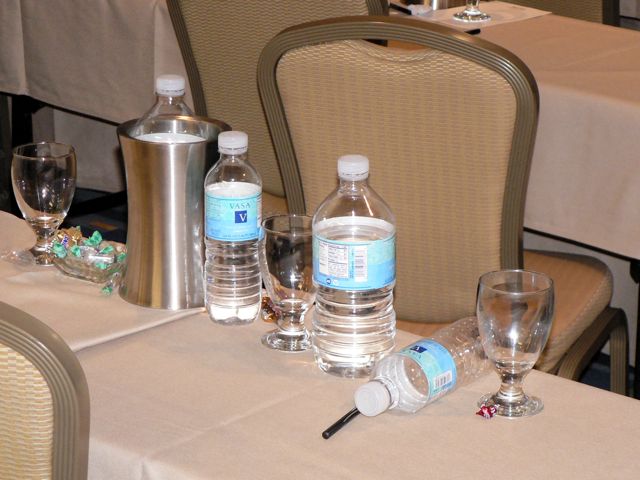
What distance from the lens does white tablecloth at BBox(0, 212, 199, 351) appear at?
4.71 ft

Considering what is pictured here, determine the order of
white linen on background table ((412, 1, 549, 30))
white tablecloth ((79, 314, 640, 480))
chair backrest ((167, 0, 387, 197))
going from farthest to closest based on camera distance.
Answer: white linen on background table ((412, 1, 549, 30))
chair backrest ((167, 0, 387, 197))
white tablecloth ((79, 314, 640, 480))

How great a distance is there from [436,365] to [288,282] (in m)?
0.26

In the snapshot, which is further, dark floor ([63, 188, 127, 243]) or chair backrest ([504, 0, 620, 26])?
dark floor ([63, 188, 127, 243])

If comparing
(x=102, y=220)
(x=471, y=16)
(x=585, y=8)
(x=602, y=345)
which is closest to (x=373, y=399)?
(x=602, y=345)

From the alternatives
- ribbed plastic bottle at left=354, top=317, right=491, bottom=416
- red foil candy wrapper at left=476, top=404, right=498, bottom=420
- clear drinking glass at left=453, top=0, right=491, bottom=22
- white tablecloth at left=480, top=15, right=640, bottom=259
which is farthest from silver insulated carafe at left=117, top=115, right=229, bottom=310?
clear drinking glass at left=453, top=0, right=491, bottom=22

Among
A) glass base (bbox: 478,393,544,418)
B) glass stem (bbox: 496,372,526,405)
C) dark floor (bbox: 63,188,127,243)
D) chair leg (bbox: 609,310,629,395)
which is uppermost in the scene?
glass stem (bbox: 496,372,526,405)

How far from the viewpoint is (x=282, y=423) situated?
1210 millimetres

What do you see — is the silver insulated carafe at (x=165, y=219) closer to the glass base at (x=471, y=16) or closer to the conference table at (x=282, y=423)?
the conference table at (x=282, y=423)

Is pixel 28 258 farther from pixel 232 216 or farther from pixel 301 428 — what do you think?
pixel 301 428

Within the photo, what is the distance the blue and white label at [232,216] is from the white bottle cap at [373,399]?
0.29 metres

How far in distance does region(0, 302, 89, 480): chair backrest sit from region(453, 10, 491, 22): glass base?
2.11 meters

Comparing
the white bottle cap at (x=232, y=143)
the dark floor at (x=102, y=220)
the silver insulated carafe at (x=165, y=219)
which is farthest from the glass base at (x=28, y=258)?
the dark floor at (x=102, y=220)

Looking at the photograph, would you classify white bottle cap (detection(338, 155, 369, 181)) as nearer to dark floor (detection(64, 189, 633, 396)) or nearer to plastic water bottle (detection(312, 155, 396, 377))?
plastic water bottle (detection(312, 155, 396, 377))

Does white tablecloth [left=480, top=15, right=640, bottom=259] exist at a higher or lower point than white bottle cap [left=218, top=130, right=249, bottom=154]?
lower
